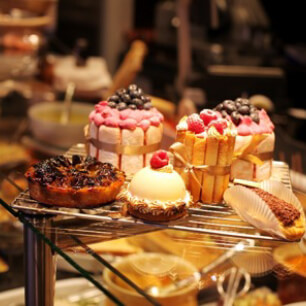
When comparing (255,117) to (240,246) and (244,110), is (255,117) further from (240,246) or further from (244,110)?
(240,246)

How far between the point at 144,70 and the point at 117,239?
4232 millimetres

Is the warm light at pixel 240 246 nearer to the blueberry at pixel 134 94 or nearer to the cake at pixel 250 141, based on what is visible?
the cake at pixel 250 141

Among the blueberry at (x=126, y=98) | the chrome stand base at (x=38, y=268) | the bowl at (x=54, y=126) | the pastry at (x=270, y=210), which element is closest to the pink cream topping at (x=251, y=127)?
the pastry at (x=270, y=210)

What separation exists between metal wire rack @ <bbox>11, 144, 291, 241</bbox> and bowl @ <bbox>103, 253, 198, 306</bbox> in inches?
2.9

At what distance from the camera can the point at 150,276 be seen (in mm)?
1057

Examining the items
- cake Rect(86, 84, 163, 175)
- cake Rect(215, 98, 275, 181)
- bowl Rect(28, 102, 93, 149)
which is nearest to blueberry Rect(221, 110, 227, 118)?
cake Rect(215, 98, 275, 181)

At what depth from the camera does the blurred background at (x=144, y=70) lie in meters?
1.93

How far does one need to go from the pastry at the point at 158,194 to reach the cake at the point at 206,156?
0.16 feet

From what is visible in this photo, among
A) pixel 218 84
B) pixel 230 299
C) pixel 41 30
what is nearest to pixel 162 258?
pixel 230 299

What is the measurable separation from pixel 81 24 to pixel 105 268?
5294mm

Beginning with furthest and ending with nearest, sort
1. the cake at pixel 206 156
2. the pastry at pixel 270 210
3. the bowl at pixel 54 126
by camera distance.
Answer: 1. the bowl at pixel 54 126
2. the cake at pixel 206 156
3. the pastry at pixel 270 210

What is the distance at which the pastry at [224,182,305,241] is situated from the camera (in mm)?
942

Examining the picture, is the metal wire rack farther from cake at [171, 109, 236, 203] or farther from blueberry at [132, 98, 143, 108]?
blueberry at [132, 98, 143, 108]

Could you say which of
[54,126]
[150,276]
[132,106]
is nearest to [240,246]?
[150,276]
